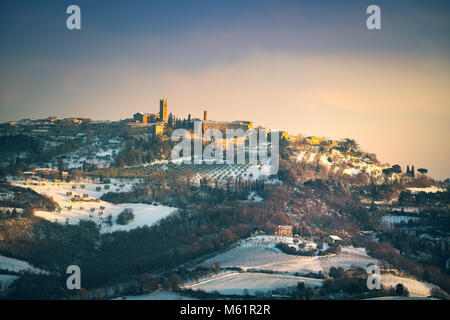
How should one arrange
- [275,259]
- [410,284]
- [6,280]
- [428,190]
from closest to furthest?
[6,280], [410,284], [275,259], [428,190]

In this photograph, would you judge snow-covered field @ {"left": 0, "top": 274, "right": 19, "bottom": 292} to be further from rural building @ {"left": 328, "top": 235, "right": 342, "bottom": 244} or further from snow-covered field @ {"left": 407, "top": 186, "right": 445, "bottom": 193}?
snow-covered field @ {"left": 407, "top": 186, "right": 445, "bottom": 193}

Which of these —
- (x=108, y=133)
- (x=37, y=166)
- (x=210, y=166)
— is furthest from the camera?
(x=108, y=133)

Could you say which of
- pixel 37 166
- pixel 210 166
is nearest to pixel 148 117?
pixel 210 166

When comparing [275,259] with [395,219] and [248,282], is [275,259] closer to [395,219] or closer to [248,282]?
[248,282]

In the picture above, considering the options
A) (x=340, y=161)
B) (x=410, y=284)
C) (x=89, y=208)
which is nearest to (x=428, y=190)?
(x=340, y=161)

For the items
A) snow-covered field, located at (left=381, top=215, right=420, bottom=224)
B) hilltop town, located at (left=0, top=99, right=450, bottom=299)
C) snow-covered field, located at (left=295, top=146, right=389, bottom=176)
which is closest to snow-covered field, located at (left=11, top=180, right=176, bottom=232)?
hilltop town, located at (left=0, top=99, right=450, bottom=299)

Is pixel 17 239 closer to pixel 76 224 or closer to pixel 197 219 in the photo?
pixel 76 224

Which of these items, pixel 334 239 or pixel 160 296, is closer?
pixel 160 296
